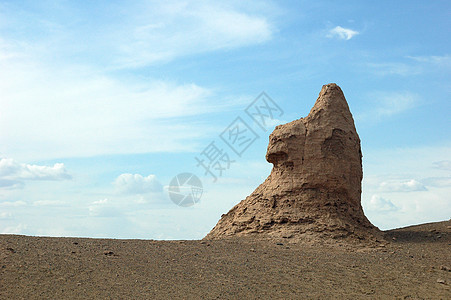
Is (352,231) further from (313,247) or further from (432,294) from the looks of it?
(432,294)

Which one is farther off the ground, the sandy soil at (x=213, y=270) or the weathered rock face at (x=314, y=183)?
the weathered rock face at (x=314, y=183)

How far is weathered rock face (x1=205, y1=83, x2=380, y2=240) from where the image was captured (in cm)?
1817

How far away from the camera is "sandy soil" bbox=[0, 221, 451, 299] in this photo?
40.8ft

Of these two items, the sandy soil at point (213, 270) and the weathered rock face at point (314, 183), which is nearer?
the sandy soil at point (213, 270)

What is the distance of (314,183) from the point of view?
18.7m

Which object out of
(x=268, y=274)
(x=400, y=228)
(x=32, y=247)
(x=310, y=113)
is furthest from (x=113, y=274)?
(x=400, y=228)

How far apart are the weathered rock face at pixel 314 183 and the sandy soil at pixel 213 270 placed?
1.22 m

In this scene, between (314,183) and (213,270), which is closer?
(213,270)

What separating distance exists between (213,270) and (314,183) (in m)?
6.54

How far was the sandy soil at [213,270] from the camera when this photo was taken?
1243cm

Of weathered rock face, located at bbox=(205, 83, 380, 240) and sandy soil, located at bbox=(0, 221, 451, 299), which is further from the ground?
weathered rock face, located at bbox=(205, 83, 380, 240)

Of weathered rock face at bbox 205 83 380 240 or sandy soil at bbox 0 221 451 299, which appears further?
weathered rock face at bbox 205 83 380 240

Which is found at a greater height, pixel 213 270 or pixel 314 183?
pixel 314 183

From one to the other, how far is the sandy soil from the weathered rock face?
122 centimetres
